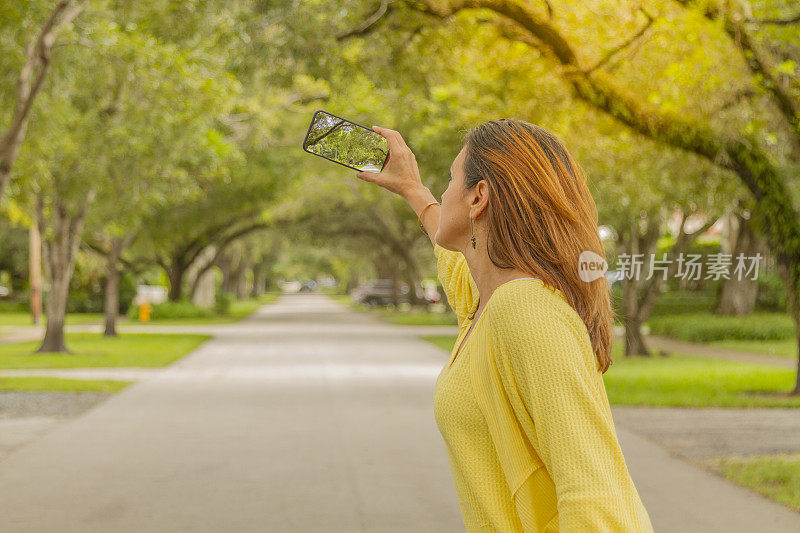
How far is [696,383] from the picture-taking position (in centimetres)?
1425

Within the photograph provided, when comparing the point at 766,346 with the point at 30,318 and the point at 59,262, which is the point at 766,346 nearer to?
the point at 59,262

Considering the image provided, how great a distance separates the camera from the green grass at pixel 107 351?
1805 cm

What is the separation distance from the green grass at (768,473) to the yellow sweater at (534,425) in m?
5.49

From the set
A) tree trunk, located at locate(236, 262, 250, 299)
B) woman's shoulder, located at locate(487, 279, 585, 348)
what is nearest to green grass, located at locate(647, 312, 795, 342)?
woman's shoulder, located at locate(487, 279, 585, 348)

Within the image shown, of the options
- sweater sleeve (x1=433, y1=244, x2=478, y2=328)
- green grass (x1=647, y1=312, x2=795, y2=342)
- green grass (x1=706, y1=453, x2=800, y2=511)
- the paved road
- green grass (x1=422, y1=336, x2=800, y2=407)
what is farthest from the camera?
green grass (x1=647, y1=312, x2=795, y2=342)

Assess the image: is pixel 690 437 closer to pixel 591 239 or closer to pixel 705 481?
pixel 705 481

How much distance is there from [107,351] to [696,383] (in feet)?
42.4

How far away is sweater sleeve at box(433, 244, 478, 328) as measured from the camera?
220 centimetres

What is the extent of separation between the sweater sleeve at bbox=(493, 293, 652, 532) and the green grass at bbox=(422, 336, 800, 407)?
35.5 feet

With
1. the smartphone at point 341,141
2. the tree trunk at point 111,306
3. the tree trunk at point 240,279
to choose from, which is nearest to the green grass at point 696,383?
the smartphone at point 341,141

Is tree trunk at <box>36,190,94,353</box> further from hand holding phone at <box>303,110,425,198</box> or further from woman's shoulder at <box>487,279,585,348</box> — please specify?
woman's shoulder at <box>487,279,585,348</box>

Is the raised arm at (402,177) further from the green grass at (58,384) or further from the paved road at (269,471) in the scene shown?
the green grass at (58,384)

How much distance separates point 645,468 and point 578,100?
17.5ft

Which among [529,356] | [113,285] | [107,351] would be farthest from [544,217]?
[113,285]
